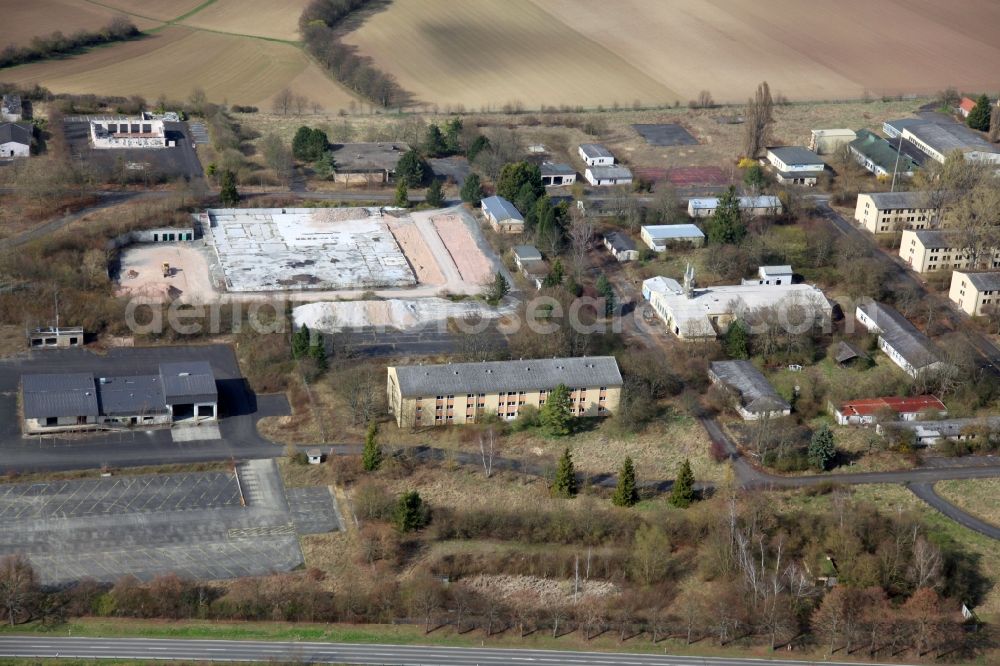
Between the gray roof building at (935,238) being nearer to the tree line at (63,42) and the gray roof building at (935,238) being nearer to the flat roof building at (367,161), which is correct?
the flat roof building at (367,161)

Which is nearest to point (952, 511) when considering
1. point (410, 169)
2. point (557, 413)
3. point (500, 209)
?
point (557, 413)

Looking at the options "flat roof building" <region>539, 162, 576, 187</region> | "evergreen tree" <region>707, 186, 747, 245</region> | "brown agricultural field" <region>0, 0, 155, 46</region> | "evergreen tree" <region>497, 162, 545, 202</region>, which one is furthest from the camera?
"brown agricultural field" <region>0, 0, 155, 46</region>

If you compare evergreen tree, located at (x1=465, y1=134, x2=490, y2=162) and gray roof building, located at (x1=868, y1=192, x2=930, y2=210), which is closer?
gray roof building, located at (x1=868, y1=192, x2=930, y2=210)

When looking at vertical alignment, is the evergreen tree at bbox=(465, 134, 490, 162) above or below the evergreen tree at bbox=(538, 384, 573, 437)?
above

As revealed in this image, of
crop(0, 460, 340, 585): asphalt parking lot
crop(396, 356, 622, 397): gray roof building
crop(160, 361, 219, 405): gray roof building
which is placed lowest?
crop(0, 460, 340, 585): asphalt parking lot

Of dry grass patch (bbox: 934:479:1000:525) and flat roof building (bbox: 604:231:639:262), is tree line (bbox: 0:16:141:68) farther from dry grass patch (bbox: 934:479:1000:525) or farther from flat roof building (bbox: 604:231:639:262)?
dry grass patch (bbox: 934:479:1000:525)

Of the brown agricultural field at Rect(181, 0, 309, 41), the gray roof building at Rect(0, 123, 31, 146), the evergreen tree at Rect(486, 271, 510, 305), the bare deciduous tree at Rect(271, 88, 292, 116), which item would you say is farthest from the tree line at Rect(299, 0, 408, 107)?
the evergreen tree at Rect(486, 271, 510, 305)

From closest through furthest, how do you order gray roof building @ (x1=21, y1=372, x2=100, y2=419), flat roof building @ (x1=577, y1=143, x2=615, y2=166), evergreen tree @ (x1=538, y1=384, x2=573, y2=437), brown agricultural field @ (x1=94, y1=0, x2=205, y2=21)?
gray roof building @ (x1=21, y1=372, x2=100, y2=419) → evergreen tree @ (x1=538, y1=384, x2=573, y2=437) → flat roof building @ (x1=577, y1=143, x2=615, y2=166) → brown agricultural field @ (x1=94, y1=0, x2=205, y2=21)
